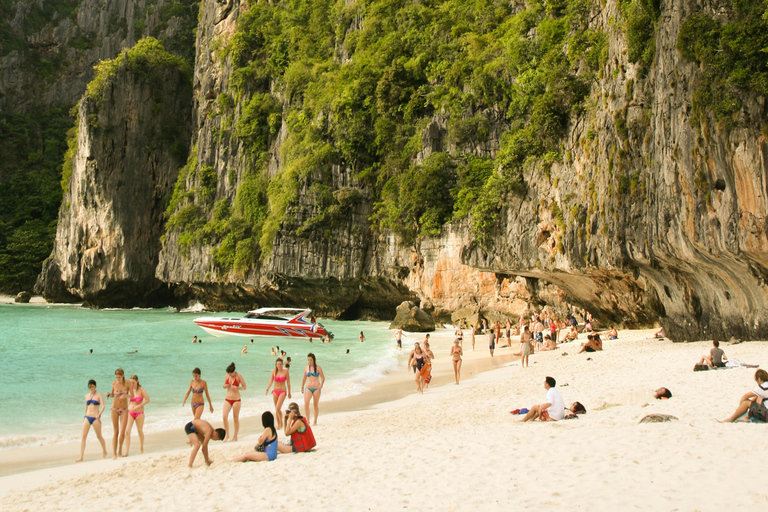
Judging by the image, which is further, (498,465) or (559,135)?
(559,135)

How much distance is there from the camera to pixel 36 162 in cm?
6462

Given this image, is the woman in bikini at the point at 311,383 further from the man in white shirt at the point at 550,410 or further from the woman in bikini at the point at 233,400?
the man in white shirt at the point at 550,410

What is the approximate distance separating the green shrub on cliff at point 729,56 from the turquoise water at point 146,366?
9812mm

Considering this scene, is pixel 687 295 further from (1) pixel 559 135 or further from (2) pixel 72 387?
(2) pixel 72 387

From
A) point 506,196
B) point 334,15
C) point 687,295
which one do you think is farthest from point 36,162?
point 687,295

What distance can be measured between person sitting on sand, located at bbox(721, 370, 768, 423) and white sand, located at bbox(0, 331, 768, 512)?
22cm

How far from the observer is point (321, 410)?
10.9 meters

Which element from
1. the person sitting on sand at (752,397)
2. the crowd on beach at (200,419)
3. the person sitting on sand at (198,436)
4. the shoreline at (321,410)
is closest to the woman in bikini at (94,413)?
the crowd on beach at (200,419)

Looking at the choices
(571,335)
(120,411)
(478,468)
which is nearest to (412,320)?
(571,335)

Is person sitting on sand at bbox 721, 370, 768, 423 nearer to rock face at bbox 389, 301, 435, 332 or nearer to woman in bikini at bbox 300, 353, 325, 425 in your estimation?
woman in bikini at bbox 300, 353, 325, 425

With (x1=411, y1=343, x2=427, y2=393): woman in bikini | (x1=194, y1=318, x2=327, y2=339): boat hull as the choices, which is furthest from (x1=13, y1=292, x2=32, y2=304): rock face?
(x1=411, y1=343, x2=427, y2=393): woman in bikini

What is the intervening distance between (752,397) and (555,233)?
1321 centimetres

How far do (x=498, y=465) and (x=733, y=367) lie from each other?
6519 millimetres

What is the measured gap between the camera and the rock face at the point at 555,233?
11.4 metres
